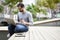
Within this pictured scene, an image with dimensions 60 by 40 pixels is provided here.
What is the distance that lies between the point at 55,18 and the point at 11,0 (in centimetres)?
177

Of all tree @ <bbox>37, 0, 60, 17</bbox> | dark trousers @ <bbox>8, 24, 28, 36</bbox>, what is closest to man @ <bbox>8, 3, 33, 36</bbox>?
dark trousers @ <bbox>8, 24, 28, 36</bbox>

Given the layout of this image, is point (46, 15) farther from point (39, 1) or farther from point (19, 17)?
point (19, 17)

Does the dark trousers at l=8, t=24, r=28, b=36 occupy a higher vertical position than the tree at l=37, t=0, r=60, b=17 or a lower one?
lower

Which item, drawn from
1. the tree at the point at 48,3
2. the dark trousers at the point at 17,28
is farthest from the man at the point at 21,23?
the tree at the point at 48,3

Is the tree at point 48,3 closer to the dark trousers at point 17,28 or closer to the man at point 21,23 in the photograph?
the man at point 21,23

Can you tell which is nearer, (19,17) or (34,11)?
(19,17)

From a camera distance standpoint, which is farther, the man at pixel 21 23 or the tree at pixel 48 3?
the tree at pixel 48 3

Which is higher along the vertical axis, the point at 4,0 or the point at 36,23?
the point at 4,0

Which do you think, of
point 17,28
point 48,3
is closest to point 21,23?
point 17,28

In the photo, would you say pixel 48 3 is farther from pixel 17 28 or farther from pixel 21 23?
pixel 17 28

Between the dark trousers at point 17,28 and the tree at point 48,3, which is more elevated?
the tree at point 48,3

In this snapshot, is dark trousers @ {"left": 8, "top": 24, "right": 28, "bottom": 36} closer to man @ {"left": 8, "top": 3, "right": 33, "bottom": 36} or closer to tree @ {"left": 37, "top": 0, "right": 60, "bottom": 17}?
man @ {"left": 8, "top": 3, "right": 33, "bottom": 36}

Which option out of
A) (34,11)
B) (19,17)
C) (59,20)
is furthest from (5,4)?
(19,17)

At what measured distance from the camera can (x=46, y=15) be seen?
742 cm
